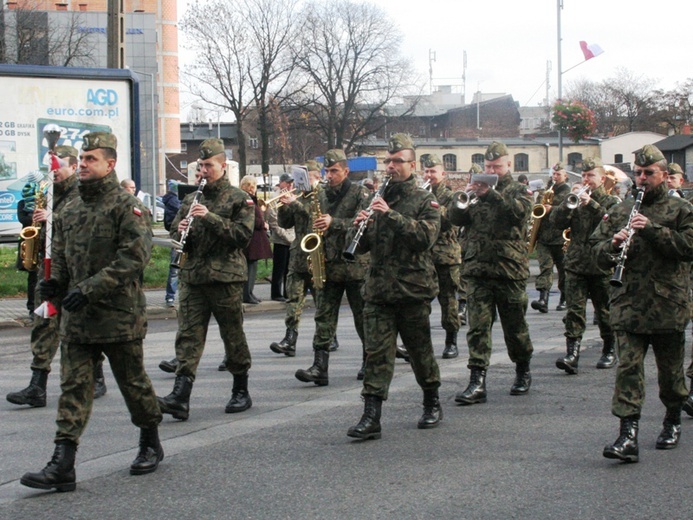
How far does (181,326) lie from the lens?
26.3 ft

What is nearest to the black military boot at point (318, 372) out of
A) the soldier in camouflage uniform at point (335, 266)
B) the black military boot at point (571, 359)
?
the soldier in camouflage uniform at point (335, 266)

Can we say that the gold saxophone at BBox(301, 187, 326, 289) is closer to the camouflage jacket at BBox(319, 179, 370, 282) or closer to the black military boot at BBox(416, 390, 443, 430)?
the camouflage jacket at BBox(319, 179, 370, 282)

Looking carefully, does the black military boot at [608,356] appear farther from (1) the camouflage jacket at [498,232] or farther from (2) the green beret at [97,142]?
(2) the green beret at [97,142]

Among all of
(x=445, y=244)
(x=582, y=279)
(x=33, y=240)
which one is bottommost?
(x=582, y=279)

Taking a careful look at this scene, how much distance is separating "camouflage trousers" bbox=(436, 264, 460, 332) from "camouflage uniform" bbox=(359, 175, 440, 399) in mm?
3491

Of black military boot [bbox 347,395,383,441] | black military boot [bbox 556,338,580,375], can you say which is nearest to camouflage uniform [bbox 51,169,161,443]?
black military boot [bbox 347,395,383,441]

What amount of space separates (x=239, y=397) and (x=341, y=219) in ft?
5.99

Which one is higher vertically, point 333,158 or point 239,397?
point 333,158

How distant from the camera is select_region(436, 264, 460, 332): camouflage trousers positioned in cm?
1097

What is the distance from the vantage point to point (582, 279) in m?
10.1

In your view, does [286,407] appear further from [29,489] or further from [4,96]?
[4,96]

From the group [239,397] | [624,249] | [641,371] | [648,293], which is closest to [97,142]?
[239,397]

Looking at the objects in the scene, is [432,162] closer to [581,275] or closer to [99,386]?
[581,275]

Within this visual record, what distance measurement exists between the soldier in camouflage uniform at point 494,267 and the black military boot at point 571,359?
108cm
